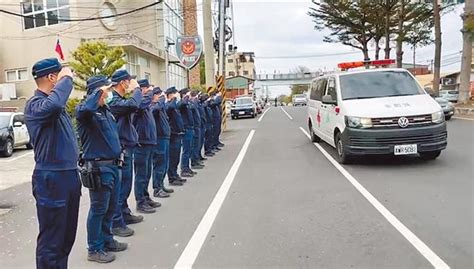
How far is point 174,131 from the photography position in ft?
27.2

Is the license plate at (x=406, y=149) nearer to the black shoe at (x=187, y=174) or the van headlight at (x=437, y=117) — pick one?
the van headlight at (x=437, y=117)

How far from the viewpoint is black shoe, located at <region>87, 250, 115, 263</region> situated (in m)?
4.59

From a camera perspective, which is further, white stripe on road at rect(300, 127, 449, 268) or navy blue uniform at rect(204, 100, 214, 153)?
navy blue uniform at rect(204, 100, 214, 153)

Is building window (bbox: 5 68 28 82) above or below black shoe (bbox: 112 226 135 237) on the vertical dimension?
above

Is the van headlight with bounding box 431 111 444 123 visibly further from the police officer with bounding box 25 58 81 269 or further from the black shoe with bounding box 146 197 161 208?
the police officer with bounding box 25 58 81 269

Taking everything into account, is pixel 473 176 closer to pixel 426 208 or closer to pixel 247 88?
pixel 426 208

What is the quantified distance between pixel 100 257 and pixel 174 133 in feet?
12.7

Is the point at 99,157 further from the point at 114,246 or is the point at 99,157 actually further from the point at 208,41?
the point at 208,41

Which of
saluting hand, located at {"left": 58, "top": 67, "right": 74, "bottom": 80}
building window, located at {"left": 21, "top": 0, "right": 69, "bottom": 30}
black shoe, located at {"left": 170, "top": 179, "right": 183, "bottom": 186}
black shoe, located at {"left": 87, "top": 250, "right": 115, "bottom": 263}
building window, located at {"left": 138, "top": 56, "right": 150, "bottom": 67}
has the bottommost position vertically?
black shoe, located at {"left": 170, "top": 179, "right": 183, "bottom": 186}

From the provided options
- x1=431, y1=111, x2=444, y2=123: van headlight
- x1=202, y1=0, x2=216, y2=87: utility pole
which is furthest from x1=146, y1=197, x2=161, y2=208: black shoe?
x1=202, y1=0, x2=216, y2=87: utility pole

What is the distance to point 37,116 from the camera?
357 centimetres

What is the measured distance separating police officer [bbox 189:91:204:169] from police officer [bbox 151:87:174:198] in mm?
2335

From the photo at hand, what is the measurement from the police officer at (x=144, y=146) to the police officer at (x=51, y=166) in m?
2.52

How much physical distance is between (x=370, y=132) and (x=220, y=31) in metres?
14.5
